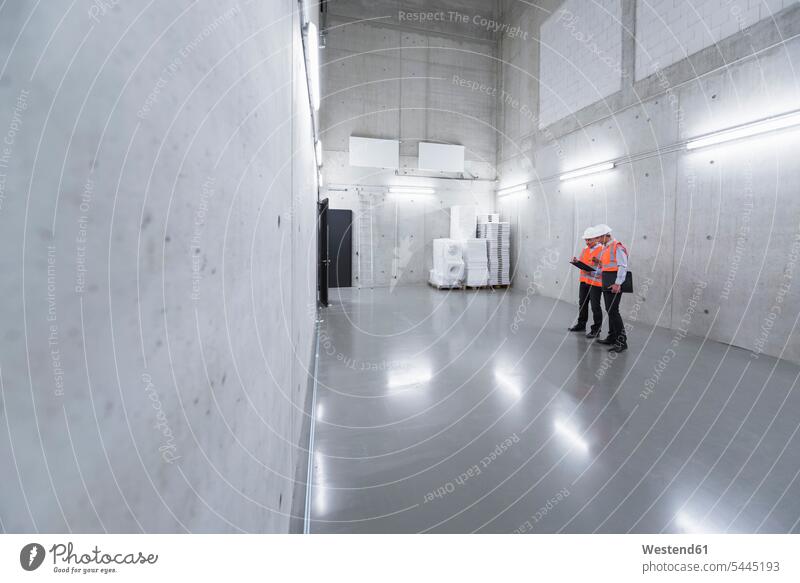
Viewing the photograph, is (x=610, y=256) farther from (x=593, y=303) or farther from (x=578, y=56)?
(x=578, y=56)

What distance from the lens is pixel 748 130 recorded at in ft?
18.0

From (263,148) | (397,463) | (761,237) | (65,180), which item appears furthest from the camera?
(761,237)

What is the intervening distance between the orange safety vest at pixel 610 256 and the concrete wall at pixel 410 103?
761 centimetres

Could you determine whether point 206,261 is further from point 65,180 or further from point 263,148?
point 263,148

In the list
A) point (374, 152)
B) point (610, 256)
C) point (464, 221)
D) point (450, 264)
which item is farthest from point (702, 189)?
point (374, 152)

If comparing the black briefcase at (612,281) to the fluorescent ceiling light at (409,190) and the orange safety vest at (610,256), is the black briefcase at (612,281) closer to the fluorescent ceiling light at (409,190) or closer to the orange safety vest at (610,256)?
the orange safety vest at (610,256)

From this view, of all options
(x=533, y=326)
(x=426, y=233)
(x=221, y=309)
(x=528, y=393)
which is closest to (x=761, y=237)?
(x=533, y=326)

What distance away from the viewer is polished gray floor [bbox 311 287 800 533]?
2182 millimetres

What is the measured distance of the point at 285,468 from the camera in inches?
72.8

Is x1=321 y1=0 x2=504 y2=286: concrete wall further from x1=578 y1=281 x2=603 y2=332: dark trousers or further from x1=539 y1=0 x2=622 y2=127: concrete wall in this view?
x1=578 y1=281 x2=603 y2=332: dark trousers

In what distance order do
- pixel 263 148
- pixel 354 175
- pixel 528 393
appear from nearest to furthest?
pixel 263 148, pixel 528 393, pixel 354 175

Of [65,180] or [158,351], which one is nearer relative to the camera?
[65,180]

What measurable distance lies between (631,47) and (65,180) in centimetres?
950

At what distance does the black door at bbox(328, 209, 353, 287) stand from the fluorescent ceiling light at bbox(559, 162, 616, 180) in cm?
585
